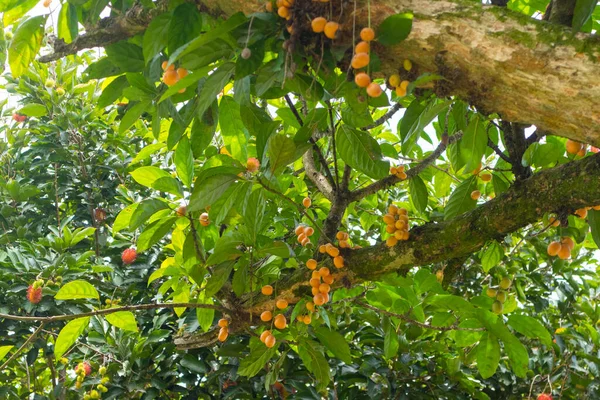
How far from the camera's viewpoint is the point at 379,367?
97.0 inches

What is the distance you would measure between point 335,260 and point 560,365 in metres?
1.82

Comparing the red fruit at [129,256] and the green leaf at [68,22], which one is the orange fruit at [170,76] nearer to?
the green leaf at [68,22]

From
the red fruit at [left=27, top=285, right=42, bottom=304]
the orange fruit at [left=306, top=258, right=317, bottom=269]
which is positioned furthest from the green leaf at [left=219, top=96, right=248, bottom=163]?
the red fruit at [left=27, top=285, right=42, bottom=304]

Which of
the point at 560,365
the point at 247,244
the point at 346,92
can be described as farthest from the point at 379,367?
the point at 346,92

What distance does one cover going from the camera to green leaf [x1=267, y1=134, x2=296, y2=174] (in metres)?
1.25

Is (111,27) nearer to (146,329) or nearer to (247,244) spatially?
(247,244)

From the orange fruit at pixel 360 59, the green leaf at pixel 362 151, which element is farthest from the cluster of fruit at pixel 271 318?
the orange fruit at pixel 360 59

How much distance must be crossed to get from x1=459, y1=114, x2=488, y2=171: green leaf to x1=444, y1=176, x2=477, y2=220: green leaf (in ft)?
0.65

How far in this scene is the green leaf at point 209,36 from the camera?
939mm

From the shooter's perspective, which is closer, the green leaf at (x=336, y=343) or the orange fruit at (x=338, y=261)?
the orange fruit at (x=338, y=261)

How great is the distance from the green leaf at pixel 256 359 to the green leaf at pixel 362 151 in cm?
70

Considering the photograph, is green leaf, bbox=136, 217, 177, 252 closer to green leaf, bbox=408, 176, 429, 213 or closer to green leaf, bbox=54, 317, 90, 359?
green leaf, bbox=54, 317, 90, 359

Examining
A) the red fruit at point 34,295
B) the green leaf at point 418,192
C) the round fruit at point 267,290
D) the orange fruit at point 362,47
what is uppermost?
the orange fruit at point 362,47

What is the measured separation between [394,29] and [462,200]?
2.64ft
